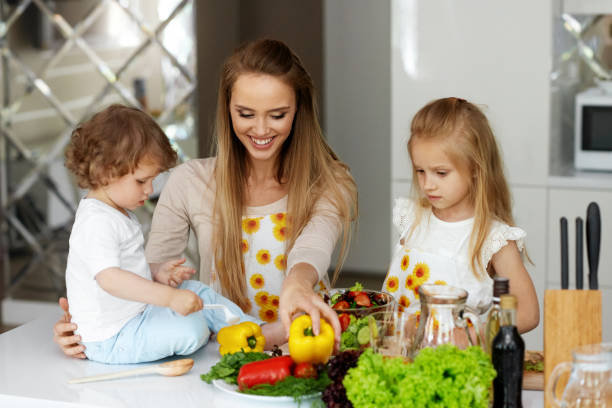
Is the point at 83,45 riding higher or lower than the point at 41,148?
higher

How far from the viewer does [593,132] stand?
3150mm

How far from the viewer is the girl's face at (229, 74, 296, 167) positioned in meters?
1.85

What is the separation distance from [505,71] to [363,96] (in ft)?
6.13

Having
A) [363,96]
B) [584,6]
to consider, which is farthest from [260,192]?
[363,96]

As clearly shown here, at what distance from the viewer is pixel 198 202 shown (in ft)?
6.86

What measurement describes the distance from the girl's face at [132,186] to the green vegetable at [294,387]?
0.45m

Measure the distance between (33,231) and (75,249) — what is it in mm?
3275

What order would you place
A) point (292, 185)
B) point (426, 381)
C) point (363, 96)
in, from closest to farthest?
point (426, 381), point (292, 185), point (363, 96)

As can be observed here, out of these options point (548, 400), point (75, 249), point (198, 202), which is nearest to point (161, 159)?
point (75, 249)

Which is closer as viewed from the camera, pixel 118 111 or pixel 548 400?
pixel 548 400

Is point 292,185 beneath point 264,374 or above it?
above

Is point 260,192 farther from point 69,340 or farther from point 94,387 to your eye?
point 94,387

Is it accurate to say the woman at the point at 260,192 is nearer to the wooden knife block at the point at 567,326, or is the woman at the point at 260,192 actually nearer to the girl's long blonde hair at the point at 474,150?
the girl's long blonde hair at the point at 474,150

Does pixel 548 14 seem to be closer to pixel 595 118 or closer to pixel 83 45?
pixel 595 118
